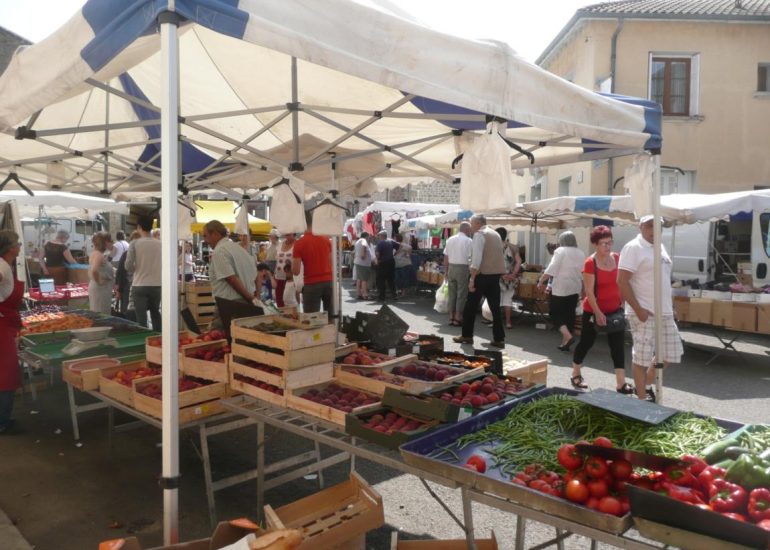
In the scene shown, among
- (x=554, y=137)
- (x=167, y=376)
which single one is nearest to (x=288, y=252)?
(x=554, y=137)

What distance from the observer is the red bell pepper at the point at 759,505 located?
1916mm

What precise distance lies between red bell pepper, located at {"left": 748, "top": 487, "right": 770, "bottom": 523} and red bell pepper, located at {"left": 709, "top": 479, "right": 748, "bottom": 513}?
3cm

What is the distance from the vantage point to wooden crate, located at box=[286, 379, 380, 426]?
317 centimetres

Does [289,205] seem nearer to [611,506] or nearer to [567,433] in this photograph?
[567,433]

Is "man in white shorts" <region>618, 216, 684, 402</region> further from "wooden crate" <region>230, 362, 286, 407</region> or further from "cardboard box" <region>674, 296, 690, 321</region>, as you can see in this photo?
"cardboard box" <region>674, 296, 690, 321</region>

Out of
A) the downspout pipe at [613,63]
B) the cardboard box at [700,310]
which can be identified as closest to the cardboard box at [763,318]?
the cardboard box at [700,310]

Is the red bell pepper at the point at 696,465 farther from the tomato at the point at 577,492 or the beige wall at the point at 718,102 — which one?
the beige wall at the point at 718,102

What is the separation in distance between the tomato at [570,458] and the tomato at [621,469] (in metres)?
0.13

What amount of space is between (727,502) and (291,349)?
2.37 metres

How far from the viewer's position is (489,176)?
3.29 metres

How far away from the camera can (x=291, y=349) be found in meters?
3.56

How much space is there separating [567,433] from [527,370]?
7.84 ft

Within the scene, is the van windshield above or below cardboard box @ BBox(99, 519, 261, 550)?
above

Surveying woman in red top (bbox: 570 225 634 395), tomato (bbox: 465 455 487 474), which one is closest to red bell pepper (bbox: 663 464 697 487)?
tomato (bbox: 465 455 487 474)
